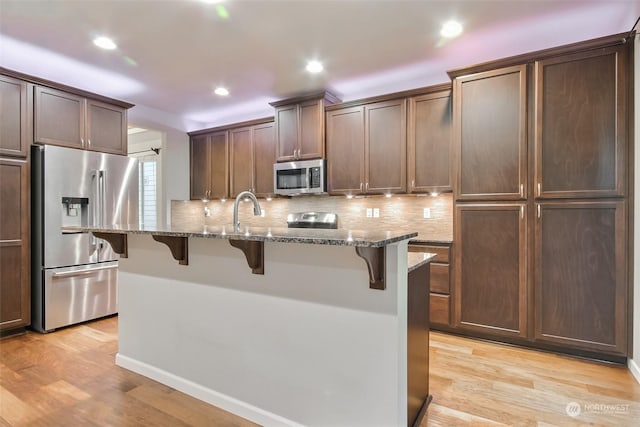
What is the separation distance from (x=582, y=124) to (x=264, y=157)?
11.3 feet

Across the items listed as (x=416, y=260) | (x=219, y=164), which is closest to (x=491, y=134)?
(x=416, y=260)

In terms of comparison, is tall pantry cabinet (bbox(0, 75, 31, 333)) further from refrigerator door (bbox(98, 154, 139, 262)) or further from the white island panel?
the white island panel

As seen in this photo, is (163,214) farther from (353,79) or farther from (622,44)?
(622,44)

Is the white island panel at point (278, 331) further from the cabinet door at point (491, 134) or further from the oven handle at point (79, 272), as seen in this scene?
the cabinet door at point (491, 134)

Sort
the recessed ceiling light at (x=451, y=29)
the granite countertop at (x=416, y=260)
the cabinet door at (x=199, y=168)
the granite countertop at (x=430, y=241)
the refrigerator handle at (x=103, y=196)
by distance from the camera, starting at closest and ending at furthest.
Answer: the granite countertop at (x=416, y=260) → the recessed ceiling light at (x=451, y=29) → the granite countertop at (x=430, y=241) → the refrigerator handle at (x=103, y=196) → the cabinet door at (x=199, y=168)

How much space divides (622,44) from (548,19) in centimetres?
53

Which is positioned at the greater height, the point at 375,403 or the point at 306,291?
the point at 306,291

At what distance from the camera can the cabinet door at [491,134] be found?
2820 millimetres

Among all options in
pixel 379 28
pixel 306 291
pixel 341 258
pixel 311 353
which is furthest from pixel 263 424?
pixel 379 28

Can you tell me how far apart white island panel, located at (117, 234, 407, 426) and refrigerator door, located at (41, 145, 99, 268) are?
1447mm

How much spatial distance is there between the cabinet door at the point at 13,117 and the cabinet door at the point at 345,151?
299 cm

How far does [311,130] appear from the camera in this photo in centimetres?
410

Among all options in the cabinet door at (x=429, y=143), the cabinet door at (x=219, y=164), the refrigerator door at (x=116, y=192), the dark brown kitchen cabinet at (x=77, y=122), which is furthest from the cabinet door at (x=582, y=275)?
the dark brown kitchen cabinet at (x=77, y=122)

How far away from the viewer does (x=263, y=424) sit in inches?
71.6
